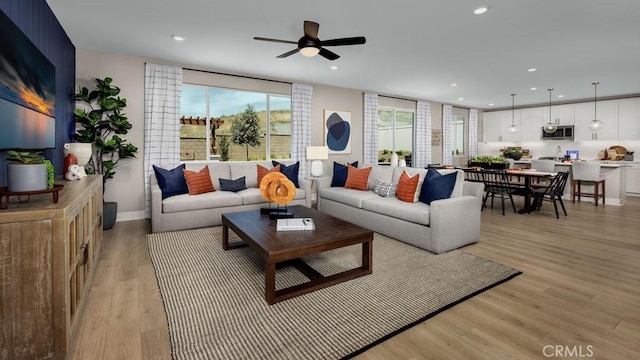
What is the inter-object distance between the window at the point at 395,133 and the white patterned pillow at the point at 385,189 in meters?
3.49

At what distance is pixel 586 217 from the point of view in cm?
511

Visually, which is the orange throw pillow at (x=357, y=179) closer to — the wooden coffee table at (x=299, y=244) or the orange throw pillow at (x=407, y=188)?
the orange throw pillow at (x=407, y=188)

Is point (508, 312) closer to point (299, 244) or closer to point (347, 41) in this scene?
point (299, 244)

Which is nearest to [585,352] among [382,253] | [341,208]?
[382,253]

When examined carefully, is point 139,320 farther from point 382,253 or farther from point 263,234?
point 382,253

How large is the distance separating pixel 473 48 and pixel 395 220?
270 centimetres

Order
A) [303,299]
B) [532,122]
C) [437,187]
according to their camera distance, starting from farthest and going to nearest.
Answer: [532,122]
[437,187]
[303,299]

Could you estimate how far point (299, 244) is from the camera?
2.35m

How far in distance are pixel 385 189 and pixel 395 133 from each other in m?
4.05

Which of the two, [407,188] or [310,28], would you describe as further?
[407,188]

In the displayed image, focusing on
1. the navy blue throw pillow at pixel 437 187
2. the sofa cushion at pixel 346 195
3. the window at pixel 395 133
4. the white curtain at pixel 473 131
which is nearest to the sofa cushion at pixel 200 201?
the sofa cushion at pixel 346 195

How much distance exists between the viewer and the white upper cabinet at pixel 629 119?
7513 mm

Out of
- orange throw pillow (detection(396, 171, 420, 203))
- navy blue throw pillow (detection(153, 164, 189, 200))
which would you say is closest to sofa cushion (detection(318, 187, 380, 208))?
orange throw pillow (detection(396, 171, 420, 203))

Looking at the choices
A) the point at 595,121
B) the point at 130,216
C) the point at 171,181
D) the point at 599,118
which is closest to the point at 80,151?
the point at 171,181
